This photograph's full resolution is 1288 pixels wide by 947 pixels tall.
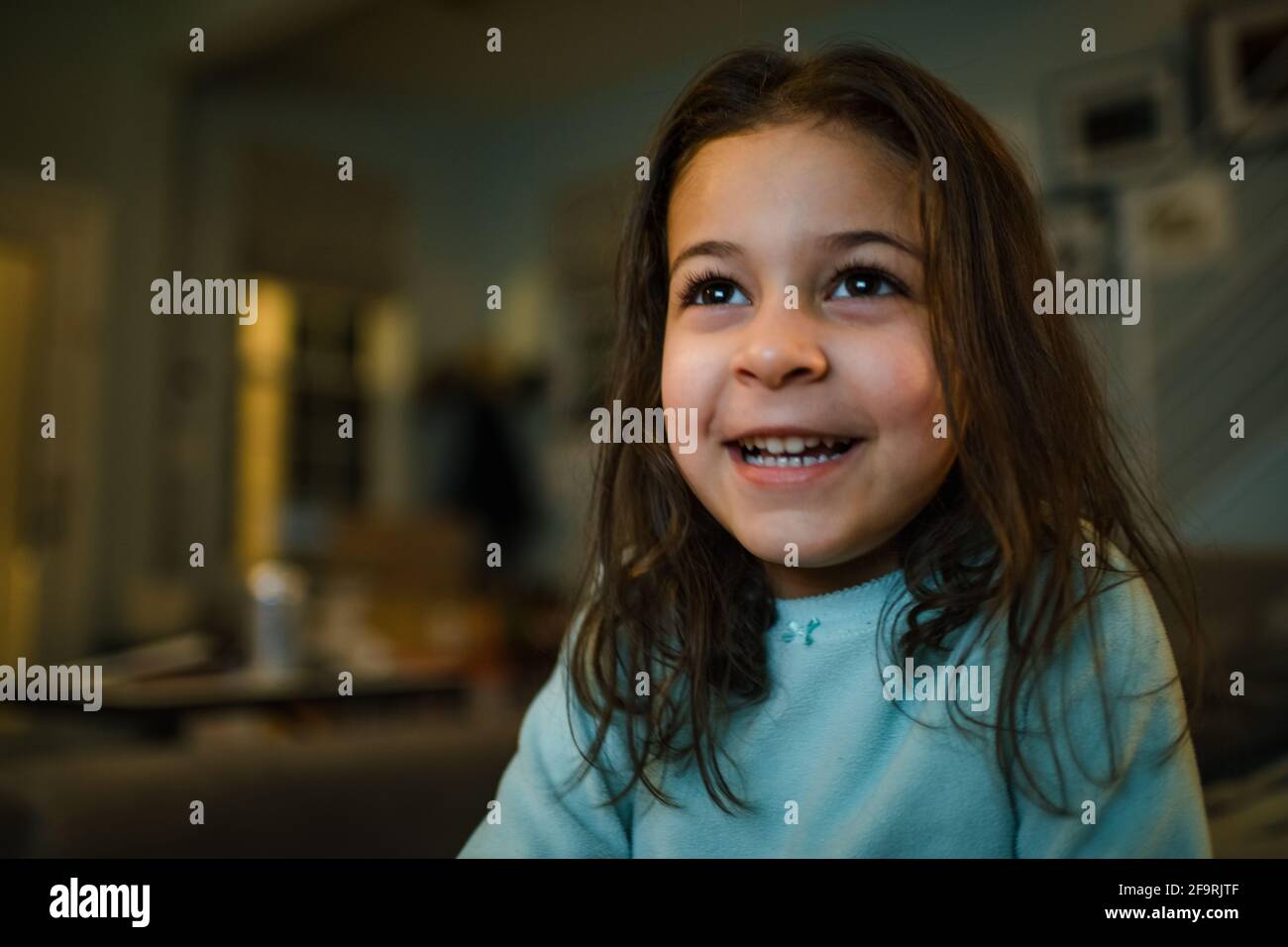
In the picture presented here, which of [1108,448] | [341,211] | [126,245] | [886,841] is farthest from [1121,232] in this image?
[341,211]

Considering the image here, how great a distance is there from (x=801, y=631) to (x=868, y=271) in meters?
0.18

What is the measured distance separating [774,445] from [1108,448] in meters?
0.18

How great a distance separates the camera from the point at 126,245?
3.38 m

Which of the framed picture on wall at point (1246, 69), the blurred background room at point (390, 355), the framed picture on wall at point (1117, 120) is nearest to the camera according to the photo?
the blurred background room at point (390, 355)

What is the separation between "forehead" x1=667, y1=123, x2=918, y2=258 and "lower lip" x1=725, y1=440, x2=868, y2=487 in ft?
0.33

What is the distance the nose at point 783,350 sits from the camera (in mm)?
485

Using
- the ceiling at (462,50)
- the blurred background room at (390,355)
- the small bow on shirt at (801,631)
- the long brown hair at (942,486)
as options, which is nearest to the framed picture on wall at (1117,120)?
the blurred background room at (390,355)

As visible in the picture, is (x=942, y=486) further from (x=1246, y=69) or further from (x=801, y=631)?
(x=1246, y=69)

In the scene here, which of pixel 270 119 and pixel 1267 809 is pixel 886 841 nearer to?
pixel 1267 809

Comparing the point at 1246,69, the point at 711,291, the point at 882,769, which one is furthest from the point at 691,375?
the point at 1246,69

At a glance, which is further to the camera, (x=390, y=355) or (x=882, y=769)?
(x=390, y=355)

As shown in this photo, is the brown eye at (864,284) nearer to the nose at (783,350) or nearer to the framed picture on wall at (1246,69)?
the nose at (783,350)

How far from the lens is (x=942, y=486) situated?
1.79 feet

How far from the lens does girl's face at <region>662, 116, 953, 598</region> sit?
1.61 feet
